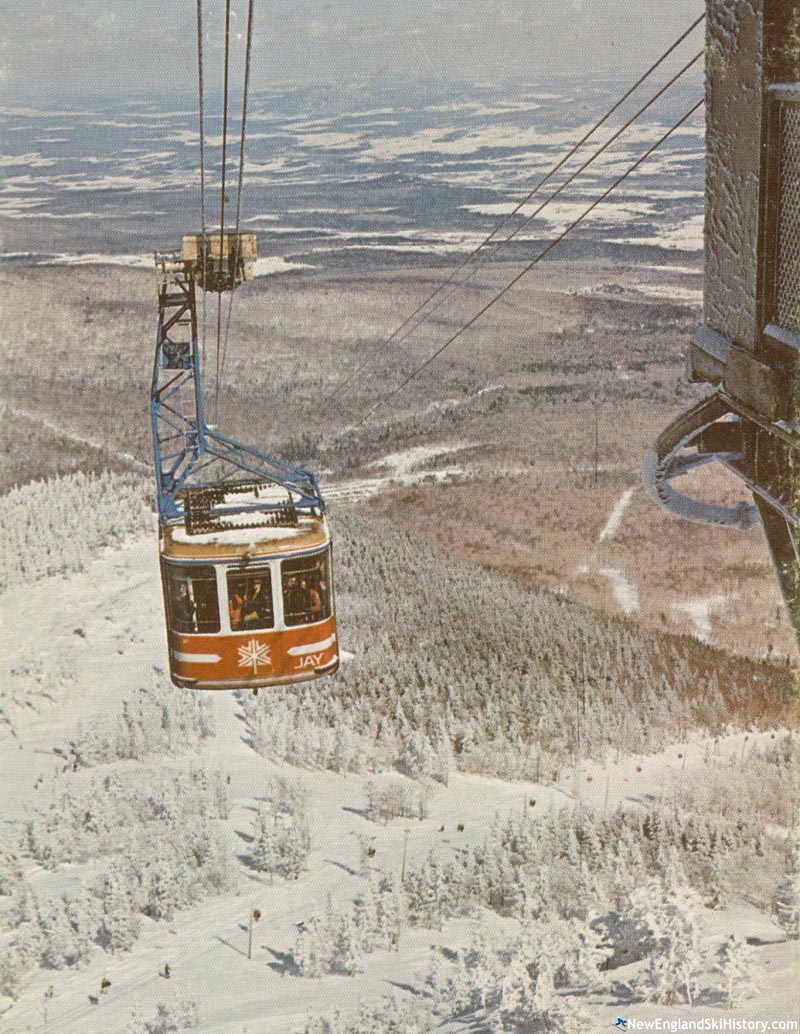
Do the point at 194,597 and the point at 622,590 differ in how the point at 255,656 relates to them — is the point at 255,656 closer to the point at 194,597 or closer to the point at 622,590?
the point at 194,597

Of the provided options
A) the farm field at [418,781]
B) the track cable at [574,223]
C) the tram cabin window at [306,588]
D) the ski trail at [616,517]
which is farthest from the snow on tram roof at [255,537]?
the ski trail at [616,517]

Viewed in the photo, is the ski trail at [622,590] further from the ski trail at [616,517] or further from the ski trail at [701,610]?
the ski trail at [616,517]

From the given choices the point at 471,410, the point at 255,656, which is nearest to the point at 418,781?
Result: the point at 255,656

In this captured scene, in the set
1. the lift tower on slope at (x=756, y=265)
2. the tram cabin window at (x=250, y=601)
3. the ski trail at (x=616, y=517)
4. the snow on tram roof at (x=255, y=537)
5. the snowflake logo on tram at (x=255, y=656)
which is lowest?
the ski trail at (x=616, y=517)

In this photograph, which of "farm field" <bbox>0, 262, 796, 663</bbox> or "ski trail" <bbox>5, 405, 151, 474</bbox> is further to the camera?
"ski trail" <bbox>5, 405, 151, 474</bbox>

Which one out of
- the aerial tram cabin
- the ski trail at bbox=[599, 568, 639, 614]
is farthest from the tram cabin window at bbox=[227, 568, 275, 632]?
the ski trail at bbox=[599, 568, 639, 614]

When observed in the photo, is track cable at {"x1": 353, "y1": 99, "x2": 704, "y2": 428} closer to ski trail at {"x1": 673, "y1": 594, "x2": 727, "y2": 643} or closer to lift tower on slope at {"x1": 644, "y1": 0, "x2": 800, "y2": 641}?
lift tower on slope at {"x1": 644, "y1": 0, "x2": 800, "y2": 641}
